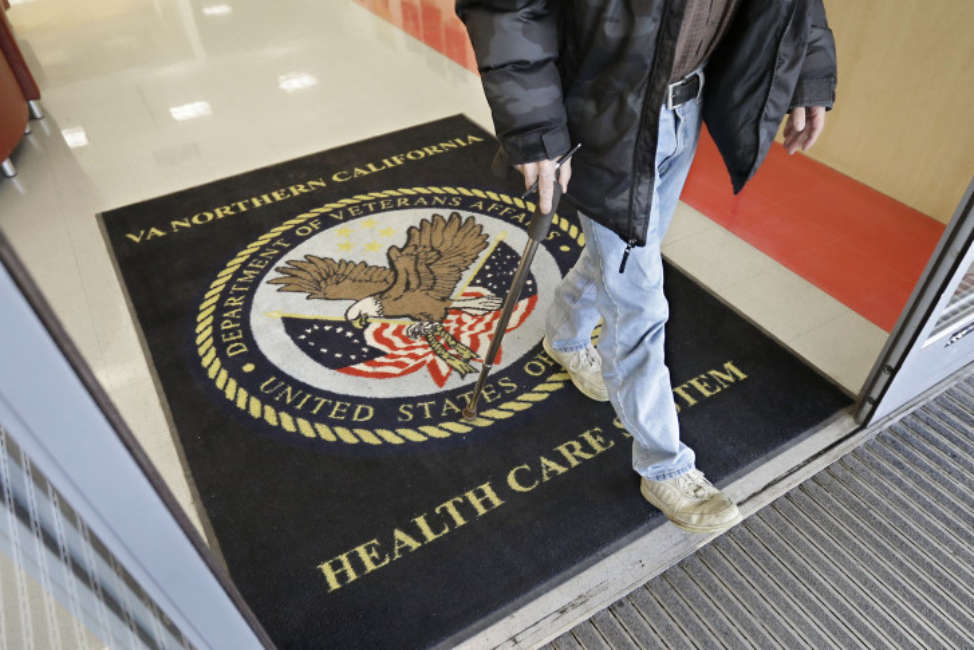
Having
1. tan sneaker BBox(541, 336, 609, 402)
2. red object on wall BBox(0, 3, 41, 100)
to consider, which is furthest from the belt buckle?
red object on wall BBox(0, 3, 41, 100)

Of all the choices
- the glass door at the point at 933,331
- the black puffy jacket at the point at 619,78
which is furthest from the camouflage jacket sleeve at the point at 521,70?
the glass door at the point at 933,331

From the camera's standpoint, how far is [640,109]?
127cm

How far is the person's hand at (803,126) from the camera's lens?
1.59 m

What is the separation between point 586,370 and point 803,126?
2.96ft

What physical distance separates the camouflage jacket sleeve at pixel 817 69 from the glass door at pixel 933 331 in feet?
1.31

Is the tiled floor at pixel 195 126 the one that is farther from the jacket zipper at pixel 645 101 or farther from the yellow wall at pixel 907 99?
the jacket zipper at pixel 645 101

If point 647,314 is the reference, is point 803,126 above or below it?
above

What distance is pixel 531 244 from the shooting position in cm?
160

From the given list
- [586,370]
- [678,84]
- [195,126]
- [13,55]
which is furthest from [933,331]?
[13,55]

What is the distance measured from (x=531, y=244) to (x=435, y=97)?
2581mm

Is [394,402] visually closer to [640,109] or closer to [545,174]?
[545,174]

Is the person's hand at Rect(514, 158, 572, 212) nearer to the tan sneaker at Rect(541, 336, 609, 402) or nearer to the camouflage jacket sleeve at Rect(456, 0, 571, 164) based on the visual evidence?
the camouflage jacket sleeve at Rect(456, 0, 571, 164)

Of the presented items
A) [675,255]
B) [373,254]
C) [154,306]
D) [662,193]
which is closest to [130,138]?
[154,306]

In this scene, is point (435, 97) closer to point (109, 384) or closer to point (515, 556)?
point (109, 384)
